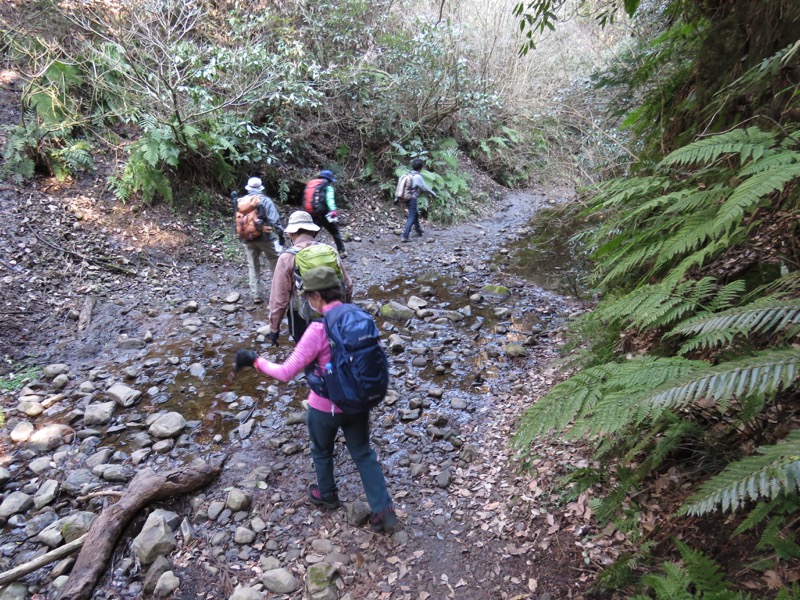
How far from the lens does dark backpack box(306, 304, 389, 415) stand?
2.70 metres

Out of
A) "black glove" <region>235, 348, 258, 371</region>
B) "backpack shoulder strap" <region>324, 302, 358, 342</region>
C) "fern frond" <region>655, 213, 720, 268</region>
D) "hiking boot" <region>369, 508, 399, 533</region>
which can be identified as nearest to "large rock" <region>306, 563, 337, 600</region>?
"hiking boot" <region>369, 508, 399, 533</region>

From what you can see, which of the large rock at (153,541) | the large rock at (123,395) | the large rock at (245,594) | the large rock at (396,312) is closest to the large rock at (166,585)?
the large rock at (153,541)

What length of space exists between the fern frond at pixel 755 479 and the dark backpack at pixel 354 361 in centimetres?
168

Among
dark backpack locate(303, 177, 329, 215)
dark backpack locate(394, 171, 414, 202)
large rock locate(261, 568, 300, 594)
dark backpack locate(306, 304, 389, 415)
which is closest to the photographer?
dark backpack locate(306, 304, 389, 415)

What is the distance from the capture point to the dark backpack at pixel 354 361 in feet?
8.85

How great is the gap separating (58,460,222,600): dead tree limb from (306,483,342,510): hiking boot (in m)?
0.90

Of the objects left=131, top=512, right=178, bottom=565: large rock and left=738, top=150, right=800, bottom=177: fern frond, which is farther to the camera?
left=131, top=512, right=178, bottom=565: large rock

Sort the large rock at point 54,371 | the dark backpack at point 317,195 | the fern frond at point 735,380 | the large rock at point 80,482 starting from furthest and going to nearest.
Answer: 1. the dark backpack at point 317,195
2. the large rock at point 54,371
3. the large rock at point 80,482
4. the fern frond at point 735,380

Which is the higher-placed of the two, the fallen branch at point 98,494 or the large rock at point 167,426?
the large rock at point 167,426

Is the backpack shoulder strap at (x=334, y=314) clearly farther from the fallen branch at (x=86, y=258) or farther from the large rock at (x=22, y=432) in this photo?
the fallen branch at (x=86, y=258)

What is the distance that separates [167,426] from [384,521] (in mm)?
2415

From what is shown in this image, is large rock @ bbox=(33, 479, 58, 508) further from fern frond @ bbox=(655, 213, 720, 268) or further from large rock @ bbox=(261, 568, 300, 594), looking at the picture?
fern frond @ bbox=(655, 213, 720, 268)

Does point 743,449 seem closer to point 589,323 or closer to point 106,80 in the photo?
point 589,323

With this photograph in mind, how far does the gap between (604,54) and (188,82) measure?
35.6 ft
